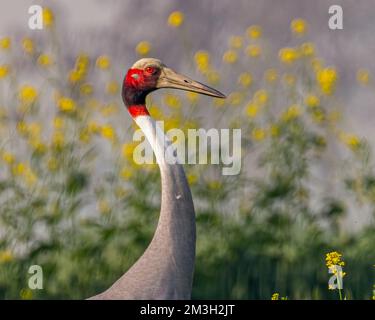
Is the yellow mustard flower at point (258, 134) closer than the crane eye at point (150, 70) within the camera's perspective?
No

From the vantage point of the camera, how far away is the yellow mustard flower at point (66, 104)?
6.80 metres

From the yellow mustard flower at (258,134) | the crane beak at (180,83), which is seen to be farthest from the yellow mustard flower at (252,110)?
the crane beak at (180,83)

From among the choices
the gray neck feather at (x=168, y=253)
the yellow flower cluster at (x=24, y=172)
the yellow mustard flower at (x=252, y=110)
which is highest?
the yellow mustard flower at (x=252, y=110)

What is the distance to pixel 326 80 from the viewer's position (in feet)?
23.9

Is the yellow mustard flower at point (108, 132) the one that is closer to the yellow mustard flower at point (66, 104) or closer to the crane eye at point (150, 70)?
the yellow mustard flower at point (66, 104)

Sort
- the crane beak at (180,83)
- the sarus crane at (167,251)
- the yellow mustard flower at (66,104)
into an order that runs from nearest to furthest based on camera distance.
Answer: the sarus crane at (167,251)
the crane beak at (180,83)
the yellow mustard flower at (66,104)

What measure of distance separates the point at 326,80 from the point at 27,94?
2.35 meters

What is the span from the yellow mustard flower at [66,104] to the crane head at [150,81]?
4.59 feet

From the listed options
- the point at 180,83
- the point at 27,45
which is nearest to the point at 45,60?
the point at 27,45

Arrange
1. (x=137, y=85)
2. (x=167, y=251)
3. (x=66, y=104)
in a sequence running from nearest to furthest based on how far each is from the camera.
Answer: (x=167, y=251), (x=137, y=85), (x=66, y=104)

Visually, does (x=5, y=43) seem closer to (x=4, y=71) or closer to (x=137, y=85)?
(x=4, y=71)

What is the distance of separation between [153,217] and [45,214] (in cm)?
79
